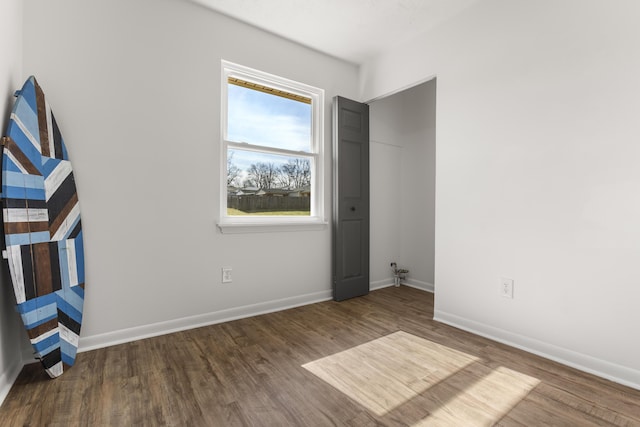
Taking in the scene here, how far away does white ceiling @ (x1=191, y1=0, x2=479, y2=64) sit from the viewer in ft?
8.36

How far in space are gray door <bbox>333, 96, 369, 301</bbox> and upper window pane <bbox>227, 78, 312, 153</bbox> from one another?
35 centimetres

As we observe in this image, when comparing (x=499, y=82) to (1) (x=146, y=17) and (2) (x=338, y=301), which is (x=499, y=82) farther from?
(1) (x=146, y=17)

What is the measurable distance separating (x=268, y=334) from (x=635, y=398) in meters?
2.22

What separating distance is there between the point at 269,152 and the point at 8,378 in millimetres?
2344

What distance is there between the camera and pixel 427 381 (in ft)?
5.88

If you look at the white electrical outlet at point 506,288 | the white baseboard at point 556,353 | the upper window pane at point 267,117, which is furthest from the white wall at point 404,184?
the white electrical outlet at point 506,288

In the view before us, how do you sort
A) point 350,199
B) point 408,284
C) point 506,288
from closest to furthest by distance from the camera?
point 506,288 → point 350,199 → point 408,284

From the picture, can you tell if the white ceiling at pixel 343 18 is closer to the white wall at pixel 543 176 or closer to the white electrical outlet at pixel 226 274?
the white wall at pixel 543 176

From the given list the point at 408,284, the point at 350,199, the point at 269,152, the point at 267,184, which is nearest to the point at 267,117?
the point at 269,152

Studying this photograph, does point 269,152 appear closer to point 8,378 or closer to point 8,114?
point 8,114

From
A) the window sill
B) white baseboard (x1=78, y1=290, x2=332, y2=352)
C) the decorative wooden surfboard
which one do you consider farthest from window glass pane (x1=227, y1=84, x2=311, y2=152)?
white baseboard (x1=78, y1=290, x2=332, y2=352)

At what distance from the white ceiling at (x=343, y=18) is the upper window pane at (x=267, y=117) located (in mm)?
552

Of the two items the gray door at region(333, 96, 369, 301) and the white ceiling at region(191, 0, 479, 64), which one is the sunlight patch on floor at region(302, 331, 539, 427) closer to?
the gray door at region(333, 96, 369, 301)

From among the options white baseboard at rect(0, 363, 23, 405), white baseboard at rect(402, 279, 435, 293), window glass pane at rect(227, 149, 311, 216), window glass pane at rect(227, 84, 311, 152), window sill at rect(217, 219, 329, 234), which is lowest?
white baseboard at rect(402, 279, 435, 293)
